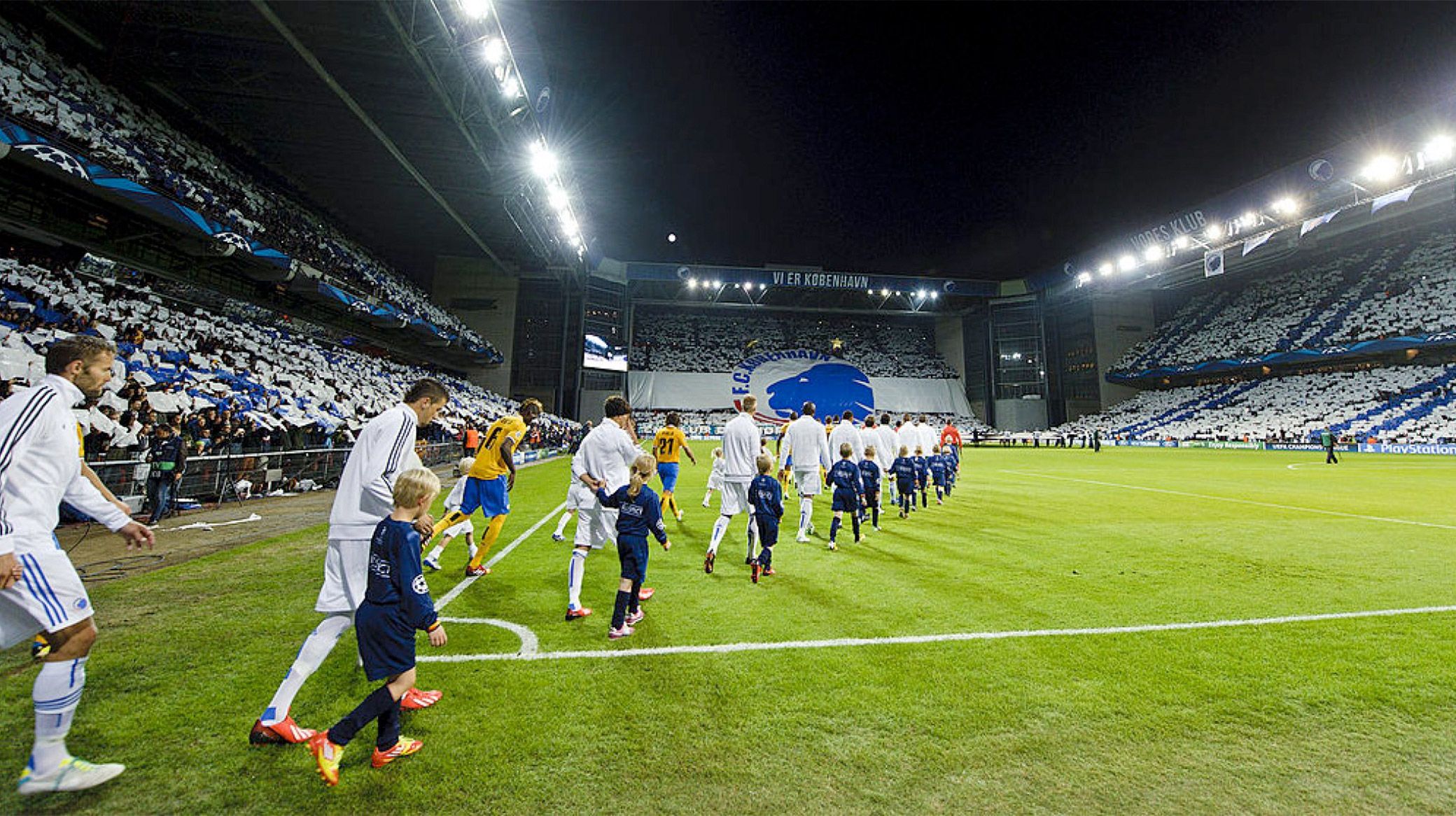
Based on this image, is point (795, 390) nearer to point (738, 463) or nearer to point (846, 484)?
point (846, 484)

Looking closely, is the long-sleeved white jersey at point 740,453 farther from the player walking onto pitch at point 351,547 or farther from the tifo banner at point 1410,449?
the tifo banner at point 1410,449

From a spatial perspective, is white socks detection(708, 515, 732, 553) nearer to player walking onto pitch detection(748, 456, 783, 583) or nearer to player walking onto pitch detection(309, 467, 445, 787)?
player walking onto pitch detection(748, 456, 783, 583)

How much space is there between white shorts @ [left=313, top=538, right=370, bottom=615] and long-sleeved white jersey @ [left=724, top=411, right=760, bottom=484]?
4.26 m

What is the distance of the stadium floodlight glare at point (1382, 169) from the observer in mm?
22156

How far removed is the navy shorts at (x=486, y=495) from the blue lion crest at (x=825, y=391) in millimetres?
43511

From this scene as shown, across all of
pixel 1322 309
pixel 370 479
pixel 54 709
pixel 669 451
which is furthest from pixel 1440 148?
pixel 54 709

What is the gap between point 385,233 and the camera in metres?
31.2

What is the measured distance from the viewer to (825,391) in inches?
2009

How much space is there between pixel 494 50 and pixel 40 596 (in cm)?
1832

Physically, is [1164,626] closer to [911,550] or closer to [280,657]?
[911,550]

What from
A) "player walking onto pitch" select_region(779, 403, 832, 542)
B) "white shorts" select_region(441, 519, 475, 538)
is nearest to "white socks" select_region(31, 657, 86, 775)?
"white shorts" select_region(441, 519, 475, 538)

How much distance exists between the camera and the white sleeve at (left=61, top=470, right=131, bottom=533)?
2668 millimetres

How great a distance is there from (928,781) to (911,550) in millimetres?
4990

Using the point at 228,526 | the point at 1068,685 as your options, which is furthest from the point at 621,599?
the point at 228,526
